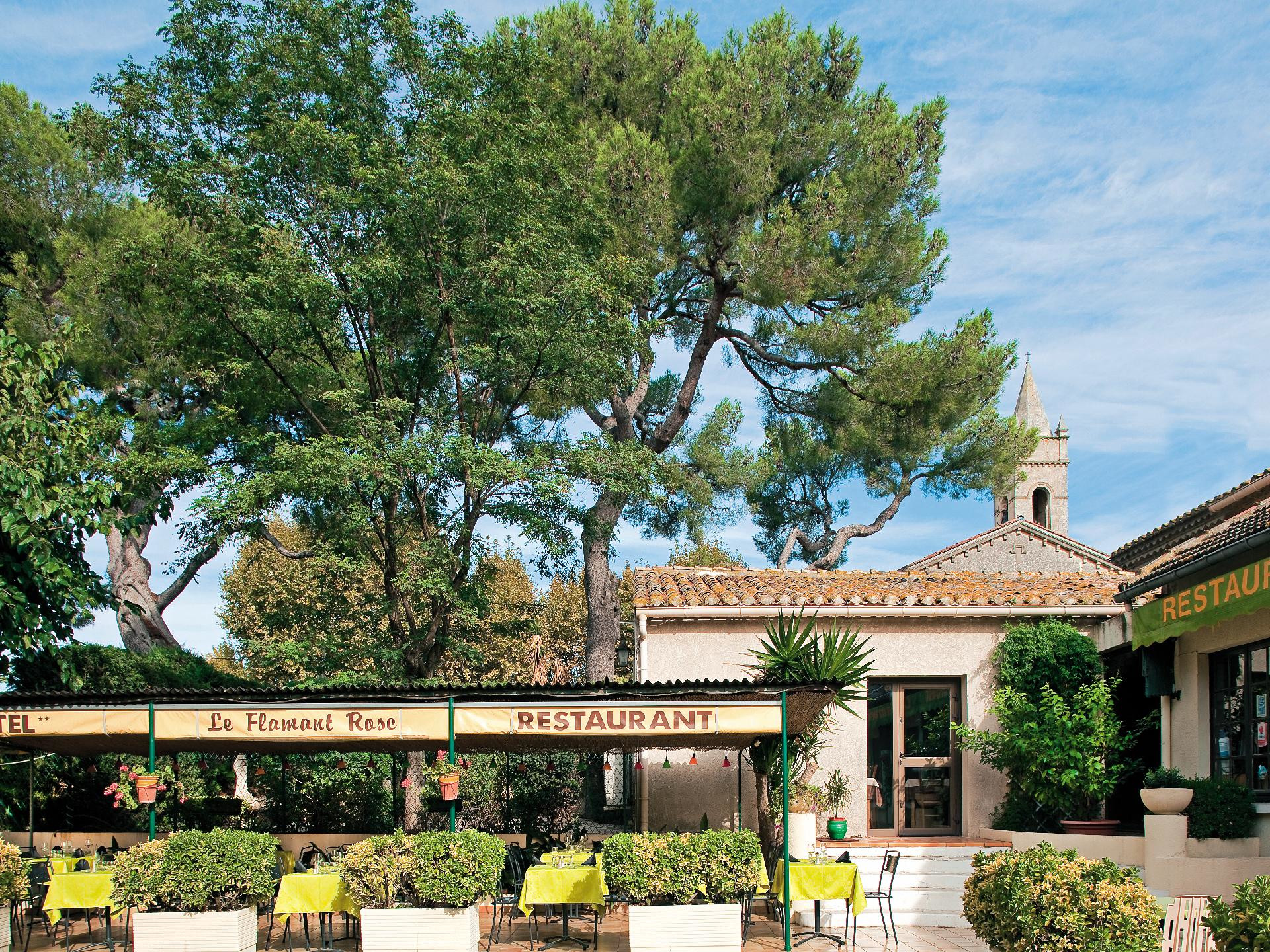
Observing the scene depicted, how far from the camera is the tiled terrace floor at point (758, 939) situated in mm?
10773

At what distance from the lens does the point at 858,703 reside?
14477mm

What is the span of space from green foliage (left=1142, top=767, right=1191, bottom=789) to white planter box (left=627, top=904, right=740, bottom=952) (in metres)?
5.11

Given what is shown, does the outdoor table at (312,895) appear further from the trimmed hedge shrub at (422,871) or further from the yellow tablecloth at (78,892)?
the yellow tablecloth at (78,892)

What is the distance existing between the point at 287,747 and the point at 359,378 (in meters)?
A: 7.18

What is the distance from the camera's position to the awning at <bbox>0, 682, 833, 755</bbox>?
10.1 m

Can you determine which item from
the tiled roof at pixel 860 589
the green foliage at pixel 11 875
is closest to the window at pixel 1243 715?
the tiled roof at pixel 860 589

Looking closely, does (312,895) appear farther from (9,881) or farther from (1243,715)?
(1243,715)

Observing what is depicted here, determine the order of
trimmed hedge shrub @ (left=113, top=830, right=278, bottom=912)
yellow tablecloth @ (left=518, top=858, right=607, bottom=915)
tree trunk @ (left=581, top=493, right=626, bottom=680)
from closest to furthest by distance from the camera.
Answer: trimmed hedge shrub @ (left=113, top=830, right=278, bottom=912) → yellow tablecloth @ (left=518, top=858, right=607, bottom=915) → tree trunk @ (left=581, top=493, right=626, bottom=680)

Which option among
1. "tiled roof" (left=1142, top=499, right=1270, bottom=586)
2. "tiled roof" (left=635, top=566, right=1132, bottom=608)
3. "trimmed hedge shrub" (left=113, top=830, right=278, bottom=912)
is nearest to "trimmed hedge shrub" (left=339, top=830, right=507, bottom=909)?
"trimmed hedge shrub" (left=113, top=830, right=278, bottom=912)

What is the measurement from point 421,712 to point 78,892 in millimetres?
3913

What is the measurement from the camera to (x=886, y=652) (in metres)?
14.5

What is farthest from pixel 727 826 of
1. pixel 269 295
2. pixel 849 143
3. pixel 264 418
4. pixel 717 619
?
pixel 849 143

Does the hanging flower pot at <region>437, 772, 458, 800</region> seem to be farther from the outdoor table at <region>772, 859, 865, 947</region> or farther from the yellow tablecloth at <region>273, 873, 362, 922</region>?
the outdoor table at <region>772, 859, 865, 947</region>

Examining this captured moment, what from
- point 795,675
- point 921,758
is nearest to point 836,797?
point 921,758
